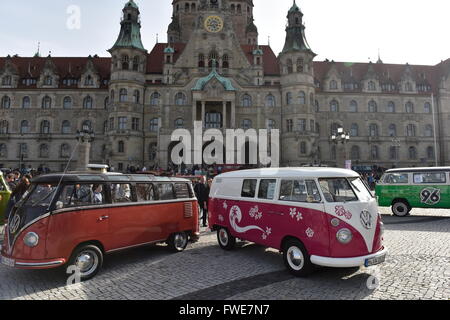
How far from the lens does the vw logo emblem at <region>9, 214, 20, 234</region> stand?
552cm

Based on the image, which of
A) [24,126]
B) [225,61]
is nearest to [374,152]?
[225,61]

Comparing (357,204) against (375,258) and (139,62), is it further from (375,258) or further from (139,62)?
(139,62)

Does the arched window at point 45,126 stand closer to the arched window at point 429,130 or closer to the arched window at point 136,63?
the arched window at point 136,63

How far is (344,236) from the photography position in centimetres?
539

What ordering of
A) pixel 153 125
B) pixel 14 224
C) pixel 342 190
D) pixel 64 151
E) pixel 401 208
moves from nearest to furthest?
pixel 14 224 → pixel 342 190 → pixel 401 208 → pixel 153 125 → pixel 64 151

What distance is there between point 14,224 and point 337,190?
6.81 metres

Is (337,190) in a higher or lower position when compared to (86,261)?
higher

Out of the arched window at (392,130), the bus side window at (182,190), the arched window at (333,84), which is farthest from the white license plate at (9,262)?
the arched window at (392,130)

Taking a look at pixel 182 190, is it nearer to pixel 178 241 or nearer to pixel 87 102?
pixel 178 241

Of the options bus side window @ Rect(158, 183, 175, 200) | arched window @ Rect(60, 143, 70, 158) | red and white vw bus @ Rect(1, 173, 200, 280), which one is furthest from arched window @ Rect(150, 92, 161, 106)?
red and white vw bus @ Rect(1, 173, 200, 280)

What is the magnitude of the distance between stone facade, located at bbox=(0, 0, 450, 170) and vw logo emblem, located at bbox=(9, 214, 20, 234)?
91.1 ft

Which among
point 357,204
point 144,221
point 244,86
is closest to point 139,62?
point 244,86

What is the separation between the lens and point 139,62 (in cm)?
3784

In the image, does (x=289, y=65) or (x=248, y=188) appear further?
(x=289, y=65)
